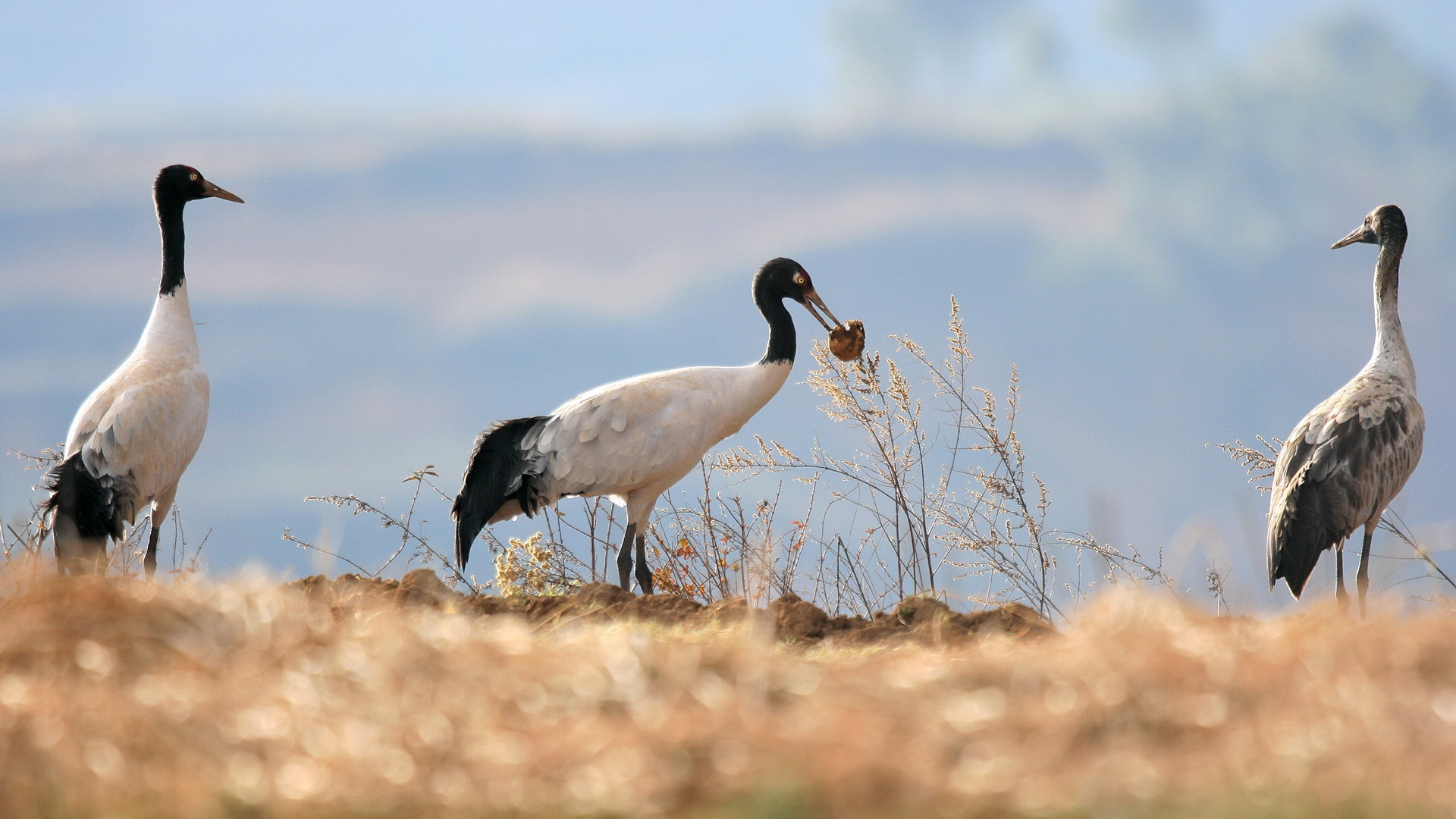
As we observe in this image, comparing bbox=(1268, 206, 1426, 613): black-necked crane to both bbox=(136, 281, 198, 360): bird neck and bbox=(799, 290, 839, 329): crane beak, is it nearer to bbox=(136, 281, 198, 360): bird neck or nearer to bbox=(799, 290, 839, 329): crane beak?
bbox=(799, 290, 839, 329): crane beak

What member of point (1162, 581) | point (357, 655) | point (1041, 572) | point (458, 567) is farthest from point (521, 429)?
point (357, 655)

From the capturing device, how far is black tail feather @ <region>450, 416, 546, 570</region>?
7738 millimetres

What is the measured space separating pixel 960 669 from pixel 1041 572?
404cm

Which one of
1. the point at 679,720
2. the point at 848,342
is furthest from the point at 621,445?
the point at 679,720

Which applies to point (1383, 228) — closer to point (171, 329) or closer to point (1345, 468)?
point (1345, 468)

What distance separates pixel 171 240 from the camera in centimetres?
834

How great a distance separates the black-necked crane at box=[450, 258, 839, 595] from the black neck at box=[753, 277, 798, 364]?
0.01 metres

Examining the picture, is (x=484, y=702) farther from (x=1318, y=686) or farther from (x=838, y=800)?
(x=1318, y=686)

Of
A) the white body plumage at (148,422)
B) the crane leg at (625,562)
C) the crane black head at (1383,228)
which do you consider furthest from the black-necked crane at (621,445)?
the crane black head at (1383,228)

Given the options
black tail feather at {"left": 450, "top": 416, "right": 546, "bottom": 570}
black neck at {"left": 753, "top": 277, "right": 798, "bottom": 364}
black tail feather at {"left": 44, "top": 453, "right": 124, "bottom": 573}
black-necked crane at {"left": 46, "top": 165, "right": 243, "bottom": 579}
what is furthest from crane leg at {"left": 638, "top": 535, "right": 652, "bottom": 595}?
black tail feather at {"left": 44, "top": 453, "right": 124, "bottom": 573}

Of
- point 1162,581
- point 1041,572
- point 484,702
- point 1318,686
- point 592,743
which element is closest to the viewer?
point 592,743

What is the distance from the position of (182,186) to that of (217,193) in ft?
0.76

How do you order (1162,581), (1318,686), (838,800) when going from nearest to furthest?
(838,800)
(1318,686)
(1162,581)

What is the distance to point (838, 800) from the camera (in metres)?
2.76
